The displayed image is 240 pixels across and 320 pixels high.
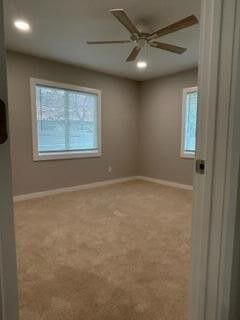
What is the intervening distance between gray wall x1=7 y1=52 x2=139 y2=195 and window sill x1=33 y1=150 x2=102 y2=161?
0.08m

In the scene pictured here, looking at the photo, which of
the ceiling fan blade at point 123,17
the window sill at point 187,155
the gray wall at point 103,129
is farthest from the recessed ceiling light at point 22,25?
the window sill at point 187,155

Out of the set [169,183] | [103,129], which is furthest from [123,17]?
[169,183]

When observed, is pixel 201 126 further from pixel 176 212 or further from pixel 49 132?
pixel 49 132

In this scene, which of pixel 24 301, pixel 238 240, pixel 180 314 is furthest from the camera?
pixel 24 301

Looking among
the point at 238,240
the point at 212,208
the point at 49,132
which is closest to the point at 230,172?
the point at 212,208

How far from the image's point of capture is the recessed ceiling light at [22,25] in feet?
8.77

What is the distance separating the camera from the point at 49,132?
4215mm

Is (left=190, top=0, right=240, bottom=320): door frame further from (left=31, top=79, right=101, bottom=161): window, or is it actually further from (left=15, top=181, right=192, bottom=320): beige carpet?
(left=31, top=79, right=101, bottom=161): window

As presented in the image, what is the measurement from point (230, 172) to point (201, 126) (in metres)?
0.22

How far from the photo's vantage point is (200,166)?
965 mm

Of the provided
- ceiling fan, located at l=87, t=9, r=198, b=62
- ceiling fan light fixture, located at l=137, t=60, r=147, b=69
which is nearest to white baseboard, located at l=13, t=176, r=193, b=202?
ceiling fan light fixture, located at l=137, t=60, r=147, b=69

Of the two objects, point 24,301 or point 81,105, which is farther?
point 81,105

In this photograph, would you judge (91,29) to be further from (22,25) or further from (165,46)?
(165,46)

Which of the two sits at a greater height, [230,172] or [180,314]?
[230,172]
